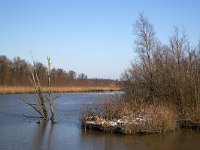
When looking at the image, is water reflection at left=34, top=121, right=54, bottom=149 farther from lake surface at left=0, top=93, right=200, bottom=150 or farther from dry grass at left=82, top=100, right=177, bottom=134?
dry grass at left=82, top=100, right=177, bottom=134

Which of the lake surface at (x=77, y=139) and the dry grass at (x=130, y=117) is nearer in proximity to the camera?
the lake surface at (x=77, y=139)

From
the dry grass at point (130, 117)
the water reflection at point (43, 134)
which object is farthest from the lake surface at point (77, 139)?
the dry grass at point (130, 117)

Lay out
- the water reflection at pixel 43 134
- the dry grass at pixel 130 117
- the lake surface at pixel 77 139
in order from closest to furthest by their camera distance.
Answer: the lake surface at pixel 77 139
the water reflection at pixel 43 134
the dry grass at pixel 130 117

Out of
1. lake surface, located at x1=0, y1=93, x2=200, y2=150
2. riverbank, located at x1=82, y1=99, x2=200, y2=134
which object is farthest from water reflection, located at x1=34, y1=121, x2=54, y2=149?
riverbank, located at x1=82, y1=99, x2=200, y2=134

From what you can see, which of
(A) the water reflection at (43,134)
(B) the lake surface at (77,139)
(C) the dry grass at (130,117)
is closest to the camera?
(B) the lake surface at (77,139)

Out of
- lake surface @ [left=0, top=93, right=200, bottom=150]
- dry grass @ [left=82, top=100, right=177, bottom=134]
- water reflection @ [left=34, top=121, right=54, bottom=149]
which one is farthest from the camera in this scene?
dry grass @ [left=82, top=100, right=177, bottom=134]

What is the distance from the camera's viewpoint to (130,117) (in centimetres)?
1827

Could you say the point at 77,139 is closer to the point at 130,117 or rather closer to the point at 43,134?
the point at 43,134

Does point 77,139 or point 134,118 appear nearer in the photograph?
Answer: point 77,139

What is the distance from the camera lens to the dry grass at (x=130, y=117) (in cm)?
1784

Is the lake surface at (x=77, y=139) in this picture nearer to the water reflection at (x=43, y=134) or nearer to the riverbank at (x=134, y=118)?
the water reflection at (x=43, y=134)

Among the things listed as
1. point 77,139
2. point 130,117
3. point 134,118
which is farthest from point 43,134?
point 134,118

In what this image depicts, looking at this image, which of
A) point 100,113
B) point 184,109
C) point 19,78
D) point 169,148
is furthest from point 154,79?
point 19,78

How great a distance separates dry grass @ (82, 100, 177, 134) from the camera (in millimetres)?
17844
